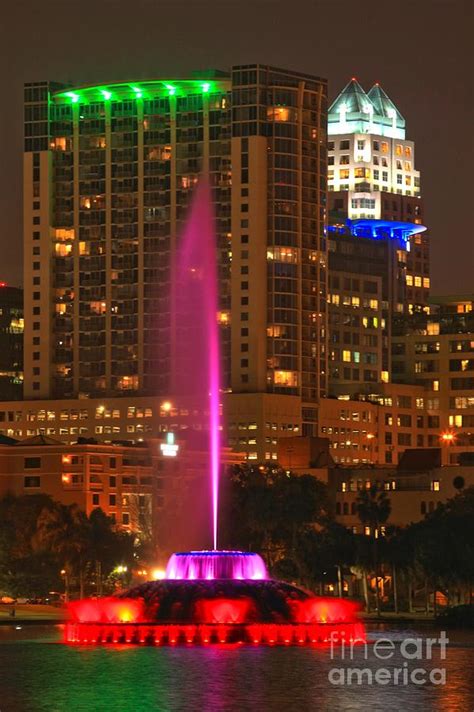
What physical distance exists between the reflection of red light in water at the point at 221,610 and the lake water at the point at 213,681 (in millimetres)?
3420

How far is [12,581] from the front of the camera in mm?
199625

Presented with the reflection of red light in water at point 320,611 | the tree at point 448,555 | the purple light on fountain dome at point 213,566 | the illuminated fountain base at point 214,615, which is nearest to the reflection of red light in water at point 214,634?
the illuminated fountain base at point 214,615

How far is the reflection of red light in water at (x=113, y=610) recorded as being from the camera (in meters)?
126

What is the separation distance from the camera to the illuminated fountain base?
123 m

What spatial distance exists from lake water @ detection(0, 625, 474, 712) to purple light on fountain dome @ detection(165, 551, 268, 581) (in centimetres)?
851

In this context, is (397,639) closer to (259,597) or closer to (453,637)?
(453,637)

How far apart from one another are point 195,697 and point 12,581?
101704 millimetres

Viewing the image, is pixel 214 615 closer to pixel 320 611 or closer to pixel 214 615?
pixel 214 615

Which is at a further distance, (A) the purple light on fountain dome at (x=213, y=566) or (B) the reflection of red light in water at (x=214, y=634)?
(A) the purple light on fountain dome at (x=213, y=566)

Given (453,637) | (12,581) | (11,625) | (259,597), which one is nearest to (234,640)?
(259,597)

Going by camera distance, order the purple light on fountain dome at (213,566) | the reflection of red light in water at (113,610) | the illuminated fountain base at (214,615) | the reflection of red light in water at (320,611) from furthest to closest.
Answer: the purple light on fountain dome at (213,566) < the reflection of red light in water at (320,611) < the reflection of red light in water at (113,610) < the illuminated fountain base at (214,615)

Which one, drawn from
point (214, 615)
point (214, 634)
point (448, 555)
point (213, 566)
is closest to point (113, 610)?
point (214, 615)

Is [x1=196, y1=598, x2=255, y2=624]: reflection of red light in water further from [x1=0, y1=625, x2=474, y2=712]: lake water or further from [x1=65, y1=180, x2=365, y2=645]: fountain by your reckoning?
[x1=0, y1=625, x2=474, y2=712]: lake water

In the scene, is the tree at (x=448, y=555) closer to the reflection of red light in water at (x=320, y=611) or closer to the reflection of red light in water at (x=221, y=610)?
the reflection of red light in water at (x=320, y=611)
